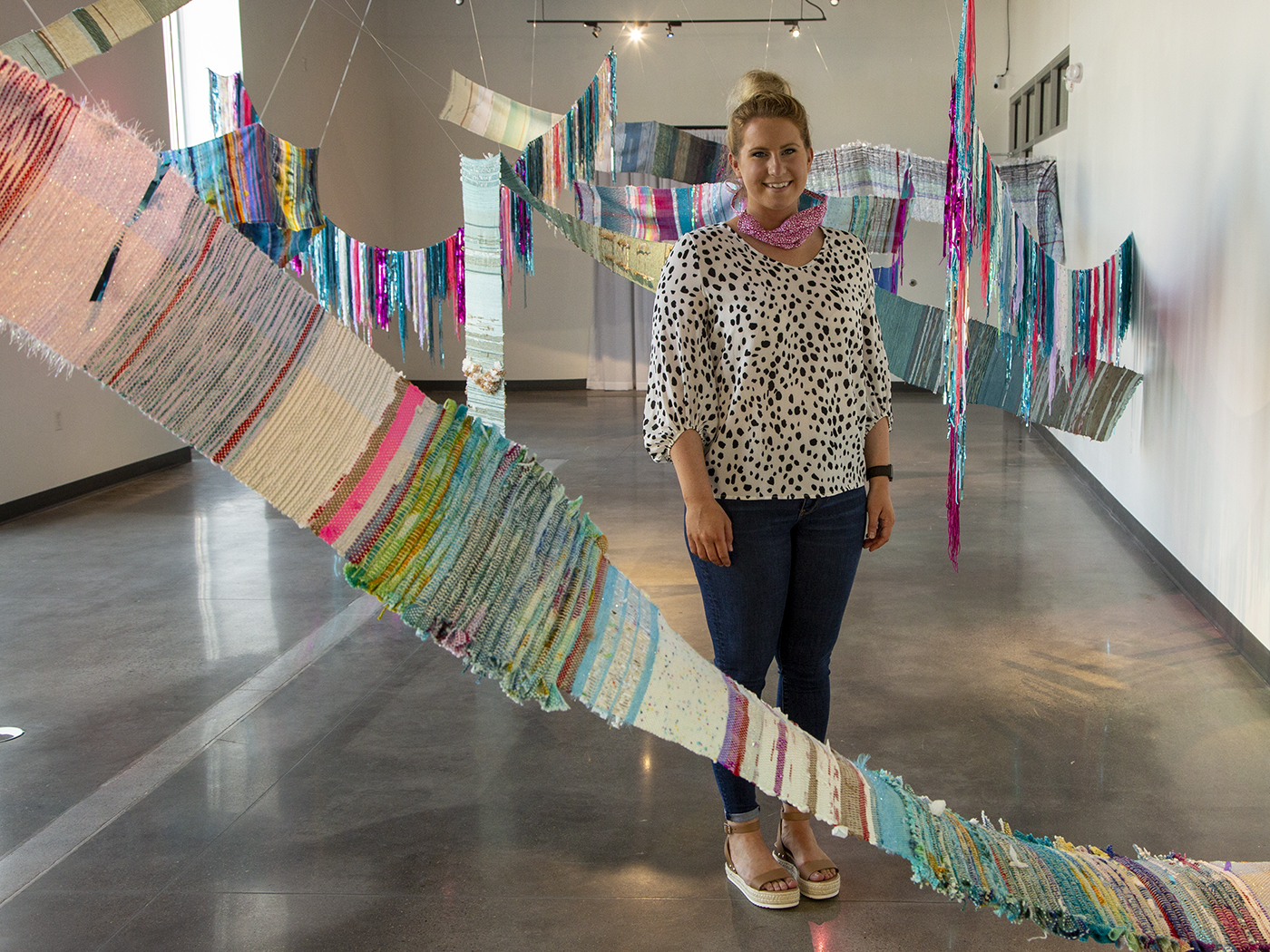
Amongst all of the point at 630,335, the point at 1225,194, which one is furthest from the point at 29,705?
the point at 630,335

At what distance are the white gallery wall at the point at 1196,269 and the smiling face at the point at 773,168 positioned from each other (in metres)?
1.88

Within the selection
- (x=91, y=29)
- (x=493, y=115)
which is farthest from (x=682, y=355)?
(x=493, y=115)

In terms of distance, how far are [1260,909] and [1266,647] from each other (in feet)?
5.02

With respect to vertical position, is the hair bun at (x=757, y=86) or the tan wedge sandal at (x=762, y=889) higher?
the hair bun at (x=757, y=86)

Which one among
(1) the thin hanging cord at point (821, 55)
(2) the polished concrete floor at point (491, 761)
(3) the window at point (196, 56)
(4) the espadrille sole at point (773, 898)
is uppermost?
(1) the thin hanging cord at point (821, 55)

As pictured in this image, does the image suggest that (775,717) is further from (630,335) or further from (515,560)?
(630,335)

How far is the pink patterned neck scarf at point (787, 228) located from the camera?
157 cm

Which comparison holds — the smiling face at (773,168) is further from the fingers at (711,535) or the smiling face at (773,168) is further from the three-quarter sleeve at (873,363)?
the fingers at (711,535)

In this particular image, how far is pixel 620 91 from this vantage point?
9.66 meters

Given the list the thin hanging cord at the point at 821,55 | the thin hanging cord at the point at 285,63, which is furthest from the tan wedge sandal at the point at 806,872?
the thin hanging cord at the point at 821,55

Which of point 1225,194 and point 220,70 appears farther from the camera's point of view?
point 220,70

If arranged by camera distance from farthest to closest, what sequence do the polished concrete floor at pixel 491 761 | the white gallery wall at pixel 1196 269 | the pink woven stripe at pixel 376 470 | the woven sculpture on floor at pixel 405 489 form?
the white gallery wall at pixel 1196 269, the polished concrete floor at pixel 491 761, the pink woven stripe at pixel 376 470, the woven sculpture on floor at pixel 405 489

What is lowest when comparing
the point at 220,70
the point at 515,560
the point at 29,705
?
the point at 29,705

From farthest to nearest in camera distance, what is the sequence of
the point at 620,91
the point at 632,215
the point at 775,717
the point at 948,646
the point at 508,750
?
the point at 620,91 < the point at 632,215 < the point at 948,646 < the point at 508,750 < the point at 775,717
